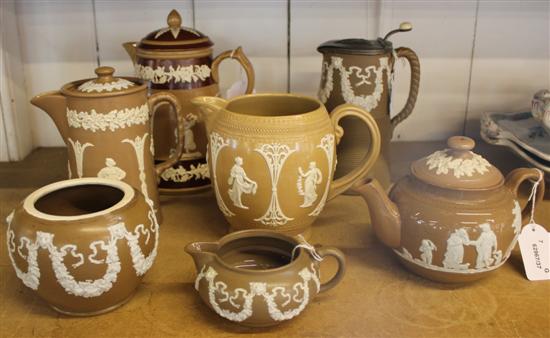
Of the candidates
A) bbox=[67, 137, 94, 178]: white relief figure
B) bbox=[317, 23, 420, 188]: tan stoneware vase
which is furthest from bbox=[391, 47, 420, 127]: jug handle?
bbox=[67, 137, 94, 178]: white relief figure

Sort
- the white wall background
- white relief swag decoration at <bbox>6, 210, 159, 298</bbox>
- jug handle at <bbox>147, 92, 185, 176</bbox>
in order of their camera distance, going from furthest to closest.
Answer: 1. the white wall background
2. jug handle at <bbox>147, 92, 185, 176</bbox>
3. white relief swag decoration at <bbox>6, 210, 159, 298</bbox>

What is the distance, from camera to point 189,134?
2.89 ft

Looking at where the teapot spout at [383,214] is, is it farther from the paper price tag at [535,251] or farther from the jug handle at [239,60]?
the jug handle at [239,60]

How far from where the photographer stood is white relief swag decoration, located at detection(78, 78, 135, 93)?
70 centimetres

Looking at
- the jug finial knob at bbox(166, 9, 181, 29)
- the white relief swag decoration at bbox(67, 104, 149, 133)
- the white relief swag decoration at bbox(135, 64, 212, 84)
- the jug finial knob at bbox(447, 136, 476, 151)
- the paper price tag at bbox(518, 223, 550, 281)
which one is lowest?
the paper price tag at bbox(518, 223, 550, 281)

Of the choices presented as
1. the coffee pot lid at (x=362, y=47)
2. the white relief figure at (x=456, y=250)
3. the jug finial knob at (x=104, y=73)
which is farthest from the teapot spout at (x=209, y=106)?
the white relief figure at (x=456, y=250)

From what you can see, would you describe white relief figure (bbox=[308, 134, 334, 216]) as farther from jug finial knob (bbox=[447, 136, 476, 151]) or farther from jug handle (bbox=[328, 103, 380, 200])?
jug finial knob (bbox=[447, 136, 476, 151])

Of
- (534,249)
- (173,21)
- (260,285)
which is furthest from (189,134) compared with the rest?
(534,249)

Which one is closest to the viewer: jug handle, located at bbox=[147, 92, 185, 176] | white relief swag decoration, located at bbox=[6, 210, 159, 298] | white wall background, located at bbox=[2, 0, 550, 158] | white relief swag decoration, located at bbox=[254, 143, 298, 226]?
white relief swag decoration, located at bbox=[6, 210, 159, 298]

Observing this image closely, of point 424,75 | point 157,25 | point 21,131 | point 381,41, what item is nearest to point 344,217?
point 381,41

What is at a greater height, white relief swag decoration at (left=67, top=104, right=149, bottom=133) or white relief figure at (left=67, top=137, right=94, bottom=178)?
white relief swag decoration at (left=67, top=104, right=149, bottom=133)

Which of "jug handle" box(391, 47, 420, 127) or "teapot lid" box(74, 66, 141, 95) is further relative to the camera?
"jug handle" box(391, 47, 420, 127)

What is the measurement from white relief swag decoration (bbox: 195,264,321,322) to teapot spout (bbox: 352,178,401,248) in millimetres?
132

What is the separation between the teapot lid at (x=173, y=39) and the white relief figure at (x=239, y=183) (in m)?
0.25
